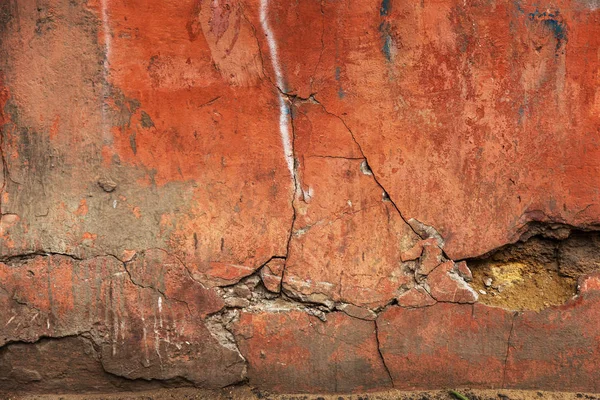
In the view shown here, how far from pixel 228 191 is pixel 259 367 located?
0.74 meters

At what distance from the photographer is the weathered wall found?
2.21 m

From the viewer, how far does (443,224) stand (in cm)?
229

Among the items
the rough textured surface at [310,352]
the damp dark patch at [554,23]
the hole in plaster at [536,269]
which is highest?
→ the damp dark patch at [554,23]

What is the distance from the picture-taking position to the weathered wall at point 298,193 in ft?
7.27

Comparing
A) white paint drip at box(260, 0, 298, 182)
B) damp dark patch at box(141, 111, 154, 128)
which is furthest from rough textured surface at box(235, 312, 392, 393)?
damp dark patch at box(141, 111, 154, 128)

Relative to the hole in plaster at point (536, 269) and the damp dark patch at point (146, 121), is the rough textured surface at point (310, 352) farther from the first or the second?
the damp dark patch at point (146, 121)

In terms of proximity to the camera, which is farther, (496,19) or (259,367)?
(259,367)

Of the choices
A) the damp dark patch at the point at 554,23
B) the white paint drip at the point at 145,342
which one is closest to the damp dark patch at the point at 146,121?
the white paint drip at the point at 145,342

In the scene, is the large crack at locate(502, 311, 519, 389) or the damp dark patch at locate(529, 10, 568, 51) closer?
the damp dark patch at locate(529, 10, 568, 51)

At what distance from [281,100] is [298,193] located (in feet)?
1.24

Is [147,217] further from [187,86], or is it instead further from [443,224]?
[443,224]

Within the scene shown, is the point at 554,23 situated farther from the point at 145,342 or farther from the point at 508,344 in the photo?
the point at 145,342

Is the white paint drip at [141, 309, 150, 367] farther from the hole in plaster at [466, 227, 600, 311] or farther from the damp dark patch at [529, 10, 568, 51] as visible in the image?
the damp dark patch at [529, 10, 568, 51]

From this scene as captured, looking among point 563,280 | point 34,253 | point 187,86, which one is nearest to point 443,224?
point 563,280
